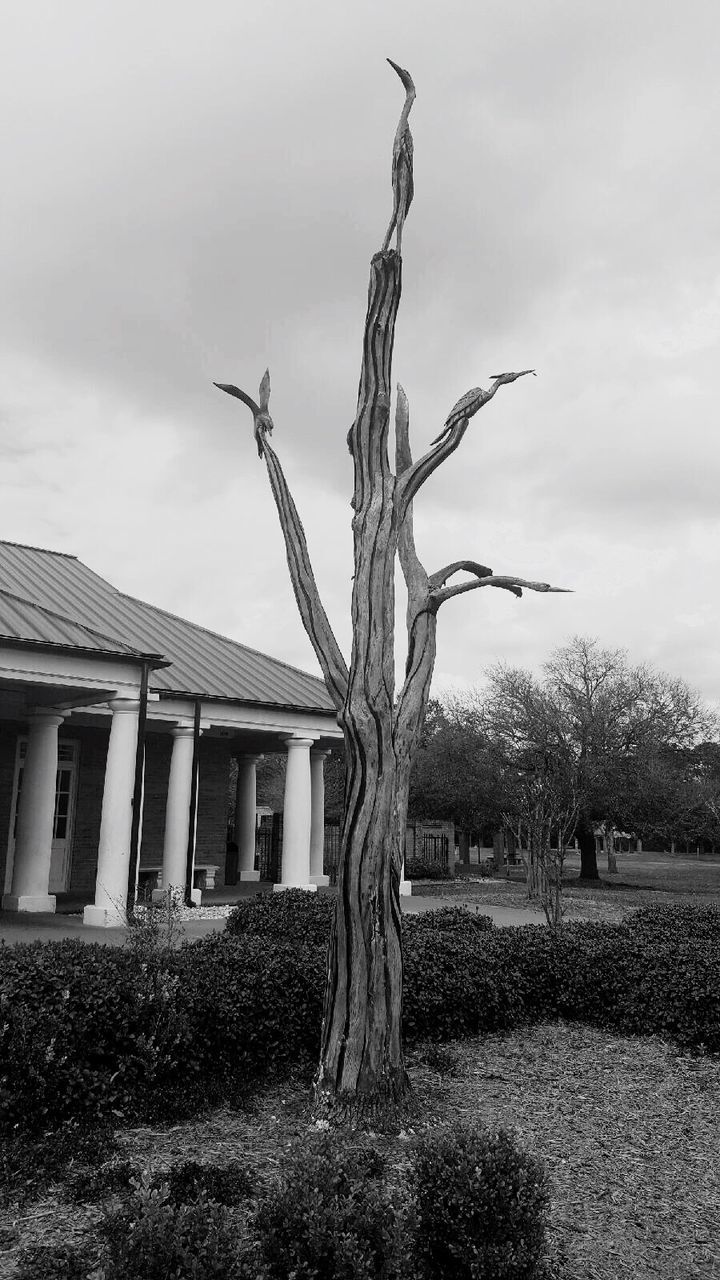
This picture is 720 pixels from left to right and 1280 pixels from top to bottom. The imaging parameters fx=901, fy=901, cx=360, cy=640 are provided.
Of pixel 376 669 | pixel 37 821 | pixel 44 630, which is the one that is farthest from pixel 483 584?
pixel 37 821

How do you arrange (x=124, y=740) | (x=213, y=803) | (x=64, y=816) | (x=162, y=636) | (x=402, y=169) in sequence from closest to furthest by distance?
(x=402, y=169) → (x=124, y=740) → (x=64, y=816) → (x=162, y=636) → (x=213, y=803)

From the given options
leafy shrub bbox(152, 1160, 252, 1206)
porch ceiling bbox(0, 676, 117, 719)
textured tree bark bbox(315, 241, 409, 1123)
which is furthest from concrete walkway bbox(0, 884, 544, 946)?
leafy shrub bbox(152, 1160, 252, 1206)

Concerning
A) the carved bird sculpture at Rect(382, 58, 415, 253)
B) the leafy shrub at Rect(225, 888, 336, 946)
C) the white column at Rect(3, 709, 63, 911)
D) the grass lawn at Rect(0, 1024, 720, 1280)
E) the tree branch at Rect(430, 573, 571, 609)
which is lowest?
the grass lawn at Rect(0, 1024, 720, 1280)

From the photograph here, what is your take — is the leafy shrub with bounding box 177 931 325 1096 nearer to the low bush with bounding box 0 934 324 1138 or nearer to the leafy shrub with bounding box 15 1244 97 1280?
the low bush with bounding box 0 934 324 1138

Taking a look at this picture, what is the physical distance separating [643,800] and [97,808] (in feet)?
54.1

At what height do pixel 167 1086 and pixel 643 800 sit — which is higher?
pixel 643 800

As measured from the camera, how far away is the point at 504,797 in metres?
29.5

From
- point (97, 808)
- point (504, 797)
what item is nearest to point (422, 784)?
point (504, 797)

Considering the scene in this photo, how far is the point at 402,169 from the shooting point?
6520mm

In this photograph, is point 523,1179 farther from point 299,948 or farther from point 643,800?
point 643,800

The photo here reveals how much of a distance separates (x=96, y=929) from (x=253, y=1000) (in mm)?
7323

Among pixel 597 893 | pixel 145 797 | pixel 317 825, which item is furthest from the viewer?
pixel 597 893

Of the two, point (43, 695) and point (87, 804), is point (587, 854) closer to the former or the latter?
point (87, 804)

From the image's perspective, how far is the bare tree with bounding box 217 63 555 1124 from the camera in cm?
544
